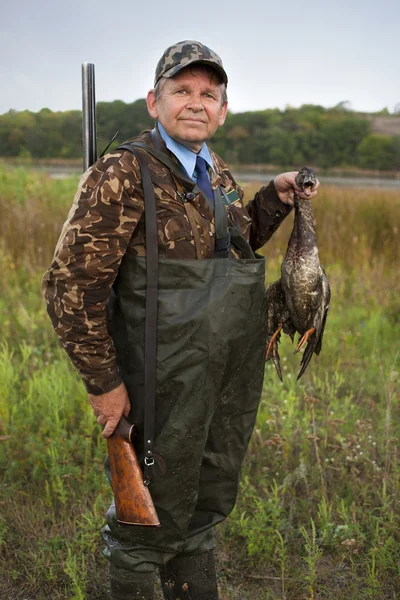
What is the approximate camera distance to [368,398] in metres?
4.75

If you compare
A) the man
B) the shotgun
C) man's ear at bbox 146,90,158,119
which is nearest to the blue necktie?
the man

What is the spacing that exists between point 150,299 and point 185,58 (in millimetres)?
898

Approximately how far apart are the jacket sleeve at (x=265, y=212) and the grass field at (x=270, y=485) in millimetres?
1029

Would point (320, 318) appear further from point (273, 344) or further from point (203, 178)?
point (203, 178)

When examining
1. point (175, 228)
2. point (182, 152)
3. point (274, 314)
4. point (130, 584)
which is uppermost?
point (182, 152)

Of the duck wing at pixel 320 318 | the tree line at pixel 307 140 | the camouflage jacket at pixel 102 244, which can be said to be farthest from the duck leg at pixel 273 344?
the tree line at pixel 307 140

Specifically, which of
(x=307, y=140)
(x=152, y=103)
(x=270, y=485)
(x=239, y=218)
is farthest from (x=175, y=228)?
(x=307, y=140)

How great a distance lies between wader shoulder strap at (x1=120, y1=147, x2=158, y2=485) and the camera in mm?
2232

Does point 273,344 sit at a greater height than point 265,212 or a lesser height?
lesser

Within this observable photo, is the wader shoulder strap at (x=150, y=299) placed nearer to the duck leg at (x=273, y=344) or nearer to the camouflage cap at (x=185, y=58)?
the camouflage cap at (x=185, y=58)

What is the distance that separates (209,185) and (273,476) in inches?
81.7

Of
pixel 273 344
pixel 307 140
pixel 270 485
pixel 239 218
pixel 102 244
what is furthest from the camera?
pixel 307 140

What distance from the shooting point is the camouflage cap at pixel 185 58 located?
232cm

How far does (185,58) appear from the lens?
2332mm
